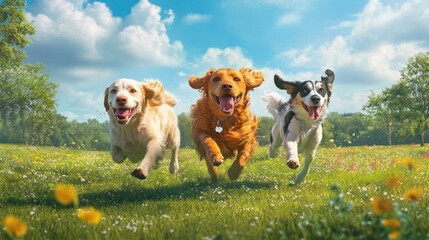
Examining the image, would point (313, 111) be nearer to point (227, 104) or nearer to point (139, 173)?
point (227, 104)

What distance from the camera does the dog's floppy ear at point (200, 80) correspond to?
30.0 ft

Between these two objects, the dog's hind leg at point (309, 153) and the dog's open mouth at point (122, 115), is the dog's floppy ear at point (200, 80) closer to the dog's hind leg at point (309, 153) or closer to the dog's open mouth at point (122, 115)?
the dog's open mouth at point (122, 115)

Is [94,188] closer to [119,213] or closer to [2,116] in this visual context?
[119,213]

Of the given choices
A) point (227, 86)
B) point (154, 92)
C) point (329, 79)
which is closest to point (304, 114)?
point (329, 79)

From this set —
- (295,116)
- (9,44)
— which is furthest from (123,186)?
(9,44)

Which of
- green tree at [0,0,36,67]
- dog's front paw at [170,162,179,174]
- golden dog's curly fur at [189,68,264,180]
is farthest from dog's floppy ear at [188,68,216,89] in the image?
green tree at [0,0,36,67]

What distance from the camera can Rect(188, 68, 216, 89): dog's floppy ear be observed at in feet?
30.0

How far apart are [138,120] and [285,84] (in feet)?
9.68

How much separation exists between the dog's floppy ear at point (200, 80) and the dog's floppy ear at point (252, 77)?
2.22 ft

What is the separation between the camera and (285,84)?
29.1 feet

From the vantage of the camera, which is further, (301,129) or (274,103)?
(274,103)

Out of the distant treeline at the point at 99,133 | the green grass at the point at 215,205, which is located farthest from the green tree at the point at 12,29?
the distant treeline at the point at 99,133

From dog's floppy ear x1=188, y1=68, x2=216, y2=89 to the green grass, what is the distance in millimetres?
2014

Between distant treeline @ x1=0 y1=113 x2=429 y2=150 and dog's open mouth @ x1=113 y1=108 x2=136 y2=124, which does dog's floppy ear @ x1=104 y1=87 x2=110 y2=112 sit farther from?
distant treeline @ x1=0 y1=113 x2=429 y2=150
